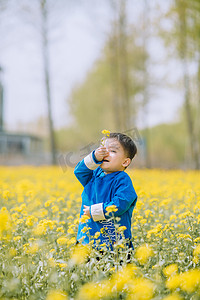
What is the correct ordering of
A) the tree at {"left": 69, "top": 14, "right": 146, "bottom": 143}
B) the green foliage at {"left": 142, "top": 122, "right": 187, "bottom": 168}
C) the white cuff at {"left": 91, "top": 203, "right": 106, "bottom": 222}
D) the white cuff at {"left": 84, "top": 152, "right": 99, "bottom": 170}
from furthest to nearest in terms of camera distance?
the green foliage at {"left": 142, "top": 122, "right": 187, "bottom": 168}
the tree at {"left": 69, "top": 14, "right": 146, "bottom": 143}
the white cuff at {"left": 84, "top": 152, "right": 99, "bottom": 170}
the white cuff at {"left": 91, "top": 203, "right": 106, "bottom": 222}

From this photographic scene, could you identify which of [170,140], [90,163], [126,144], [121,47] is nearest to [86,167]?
[90,163]

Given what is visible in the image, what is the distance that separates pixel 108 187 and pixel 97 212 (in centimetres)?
25

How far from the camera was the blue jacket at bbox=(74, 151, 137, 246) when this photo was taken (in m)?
2.42

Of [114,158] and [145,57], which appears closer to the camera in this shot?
[114,158]

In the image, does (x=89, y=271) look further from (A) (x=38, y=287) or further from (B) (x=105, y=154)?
(B) (x=105, y=154)

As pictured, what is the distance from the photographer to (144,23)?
548 inches

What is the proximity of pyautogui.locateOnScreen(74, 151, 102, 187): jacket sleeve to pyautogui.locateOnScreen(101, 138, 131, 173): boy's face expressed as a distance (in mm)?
68

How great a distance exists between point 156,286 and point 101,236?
0.75m

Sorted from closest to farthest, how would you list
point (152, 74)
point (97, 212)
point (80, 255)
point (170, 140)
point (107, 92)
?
point (80, 255) < point (97, 212) < point (152, 74) < point (107, 92) < point (170, 140)

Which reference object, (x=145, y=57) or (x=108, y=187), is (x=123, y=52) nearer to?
(x=145, y=57)

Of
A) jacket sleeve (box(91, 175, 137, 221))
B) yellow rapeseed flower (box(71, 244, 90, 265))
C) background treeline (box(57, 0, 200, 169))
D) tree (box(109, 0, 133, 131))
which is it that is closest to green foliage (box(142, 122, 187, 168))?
background treeline (box(57, 0, 200, 169))

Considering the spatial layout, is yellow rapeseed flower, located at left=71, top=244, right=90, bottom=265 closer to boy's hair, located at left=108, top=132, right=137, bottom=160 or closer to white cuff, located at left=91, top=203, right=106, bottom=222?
white cuff, located at left=91, top=203, right=106, bottom=222

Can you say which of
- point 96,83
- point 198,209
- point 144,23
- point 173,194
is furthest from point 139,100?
point 198,209

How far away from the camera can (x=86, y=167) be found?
261cm
